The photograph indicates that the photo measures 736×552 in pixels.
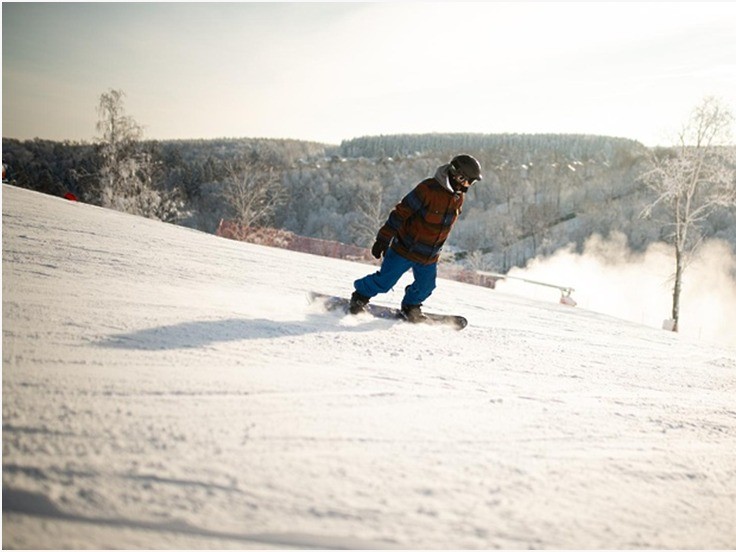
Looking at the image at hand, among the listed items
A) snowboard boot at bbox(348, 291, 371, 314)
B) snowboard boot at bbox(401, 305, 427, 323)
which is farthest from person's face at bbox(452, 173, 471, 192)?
snowboard boot at bbox(348, 291, 371, 314)

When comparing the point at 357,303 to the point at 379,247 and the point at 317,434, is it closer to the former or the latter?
the point at 379,247

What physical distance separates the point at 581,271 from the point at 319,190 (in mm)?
53030

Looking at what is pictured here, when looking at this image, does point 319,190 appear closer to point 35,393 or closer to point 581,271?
point 581,271

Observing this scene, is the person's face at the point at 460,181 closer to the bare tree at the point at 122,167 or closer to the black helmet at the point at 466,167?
the black helmet at the point at 466,167

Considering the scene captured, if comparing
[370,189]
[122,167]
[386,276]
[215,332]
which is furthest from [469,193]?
[215,332]

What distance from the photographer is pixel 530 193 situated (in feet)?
262

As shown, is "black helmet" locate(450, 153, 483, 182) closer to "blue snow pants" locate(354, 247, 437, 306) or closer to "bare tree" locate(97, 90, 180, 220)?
"blue snow pants" locate(354, 247, 437, 306)

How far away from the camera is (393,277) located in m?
3.63

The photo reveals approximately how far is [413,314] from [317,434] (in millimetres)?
2250

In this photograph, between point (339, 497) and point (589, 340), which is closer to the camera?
point (339, 497)

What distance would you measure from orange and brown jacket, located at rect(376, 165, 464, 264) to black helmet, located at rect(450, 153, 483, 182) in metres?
0.09

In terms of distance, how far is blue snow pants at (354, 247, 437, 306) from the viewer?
361 centimetres

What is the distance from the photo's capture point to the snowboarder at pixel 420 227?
11.5ft

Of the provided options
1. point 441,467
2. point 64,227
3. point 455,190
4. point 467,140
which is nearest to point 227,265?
point 64,227
